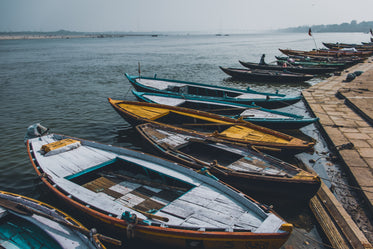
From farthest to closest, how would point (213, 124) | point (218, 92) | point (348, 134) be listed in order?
point (218, 92) → point (348, 134) → point (213, 124)

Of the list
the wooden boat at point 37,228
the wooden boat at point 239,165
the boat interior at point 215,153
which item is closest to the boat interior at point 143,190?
the wooden boat at point 37,228

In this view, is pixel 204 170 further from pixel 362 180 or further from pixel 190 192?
pixel 362 180

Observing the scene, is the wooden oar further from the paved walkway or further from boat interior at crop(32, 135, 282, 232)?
the paved walkway

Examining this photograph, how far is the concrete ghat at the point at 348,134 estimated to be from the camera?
8836mm

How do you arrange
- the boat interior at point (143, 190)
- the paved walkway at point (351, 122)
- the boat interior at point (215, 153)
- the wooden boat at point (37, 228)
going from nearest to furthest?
the wooden boat at point (37, 228), the boat interior at point (143, 190), the boat interior at point (215, 153), the paved walkway at point (351, 122)

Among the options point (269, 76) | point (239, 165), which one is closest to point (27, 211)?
point (239, 165)

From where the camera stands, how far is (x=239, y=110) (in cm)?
1827

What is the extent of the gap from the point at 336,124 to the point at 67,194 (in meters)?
16.5

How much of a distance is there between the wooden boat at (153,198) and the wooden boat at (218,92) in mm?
10874

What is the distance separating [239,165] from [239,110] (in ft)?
26.2

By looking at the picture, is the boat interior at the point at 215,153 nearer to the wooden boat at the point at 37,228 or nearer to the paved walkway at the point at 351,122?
the paved walkway at the point at 351,122

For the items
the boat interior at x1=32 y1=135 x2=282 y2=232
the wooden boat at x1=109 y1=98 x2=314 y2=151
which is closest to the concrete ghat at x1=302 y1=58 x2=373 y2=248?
the wooden boat at x1=109 y1=98 x2=314 y2=151

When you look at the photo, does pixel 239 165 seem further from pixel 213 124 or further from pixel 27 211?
pixel 27 211

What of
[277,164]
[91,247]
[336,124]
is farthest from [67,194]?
[336,124]
